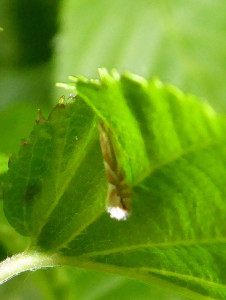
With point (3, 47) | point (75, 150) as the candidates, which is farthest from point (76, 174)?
point (3, 47)

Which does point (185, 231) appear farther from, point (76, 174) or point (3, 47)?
point (3, 47)

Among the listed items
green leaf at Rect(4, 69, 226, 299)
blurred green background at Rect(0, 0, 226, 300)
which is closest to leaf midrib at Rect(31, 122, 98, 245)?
green leaf at Rect(4, 69, 226, 299)

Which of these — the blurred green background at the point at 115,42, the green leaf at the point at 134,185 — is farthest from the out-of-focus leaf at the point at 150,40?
the green leaf at the point at 134,185

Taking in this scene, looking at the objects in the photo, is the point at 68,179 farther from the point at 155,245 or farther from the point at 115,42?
the point at 115,42

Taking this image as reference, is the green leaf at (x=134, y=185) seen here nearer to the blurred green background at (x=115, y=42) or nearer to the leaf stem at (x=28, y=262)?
the leaf stem at (x=28, y=262)

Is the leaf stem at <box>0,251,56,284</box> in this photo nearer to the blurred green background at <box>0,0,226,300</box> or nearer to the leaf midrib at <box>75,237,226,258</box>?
the leaf midrib at <box>75,237,226,258</box>

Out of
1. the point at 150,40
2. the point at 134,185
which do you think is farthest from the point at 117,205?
the point at 150,40

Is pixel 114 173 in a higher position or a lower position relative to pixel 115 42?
lower
